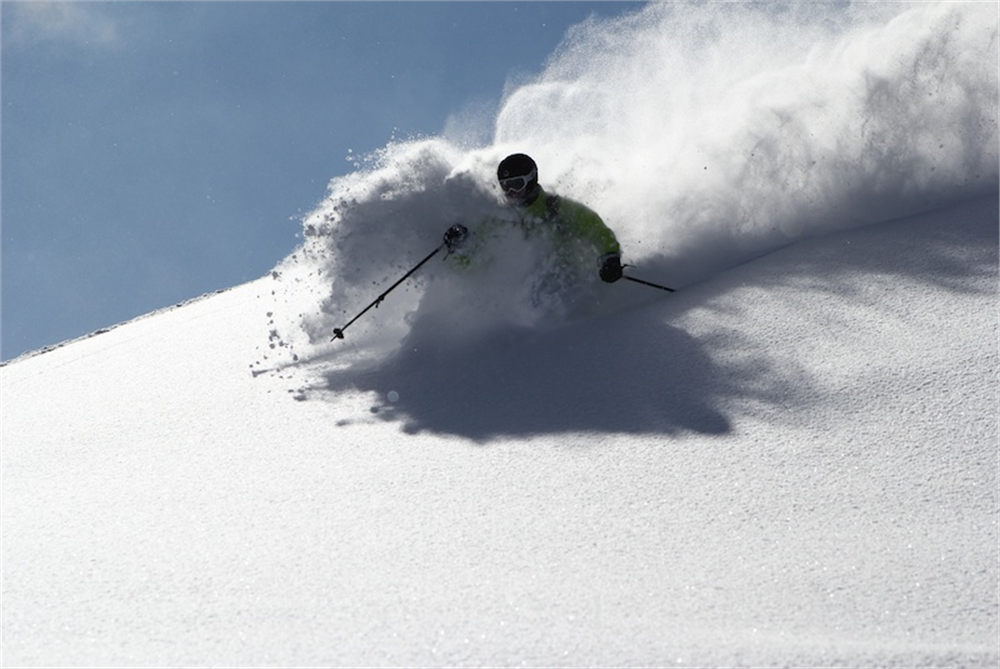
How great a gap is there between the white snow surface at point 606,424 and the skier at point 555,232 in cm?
Result: 19

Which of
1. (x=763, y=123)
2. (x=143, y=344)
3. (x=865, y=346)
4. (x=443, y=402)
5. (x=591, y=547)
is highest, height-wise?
(x=143, y=344)

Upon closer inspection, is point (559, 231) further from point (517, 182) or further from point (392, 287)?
point (392, 287)

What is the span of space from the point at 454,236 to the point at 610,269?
3.90ft

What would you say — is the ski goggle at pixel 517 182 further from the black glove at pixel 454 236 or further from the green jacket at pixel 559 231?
the black glove at pixel 454 236

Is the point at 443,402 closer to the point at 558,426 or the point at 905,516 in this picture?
the point at 558,426

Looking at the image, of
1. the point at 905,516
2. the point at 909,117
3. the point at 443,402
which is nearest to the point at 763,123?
the point at 909,117

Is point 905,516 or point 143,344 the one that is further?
point 143,344

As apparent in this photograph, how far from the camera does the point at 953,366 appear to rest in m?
5.18

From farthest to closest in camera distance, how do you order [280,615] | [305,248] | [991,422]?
[305,248], [991,422], [280,615]

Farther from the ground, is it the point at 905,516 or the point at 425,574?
the point at 425,574

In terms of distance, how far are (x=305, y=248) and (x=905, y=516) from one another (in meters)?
5.09

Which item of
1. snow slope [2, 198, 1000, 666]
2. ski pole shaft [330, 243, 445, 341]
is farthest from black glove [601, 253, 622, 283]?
ski pole shaft [330, 243, 445, 341]

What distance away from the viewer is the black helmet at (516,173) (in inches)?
273

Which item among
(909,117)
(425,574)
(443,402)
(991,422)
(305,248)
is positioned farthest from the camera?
(909,117)
